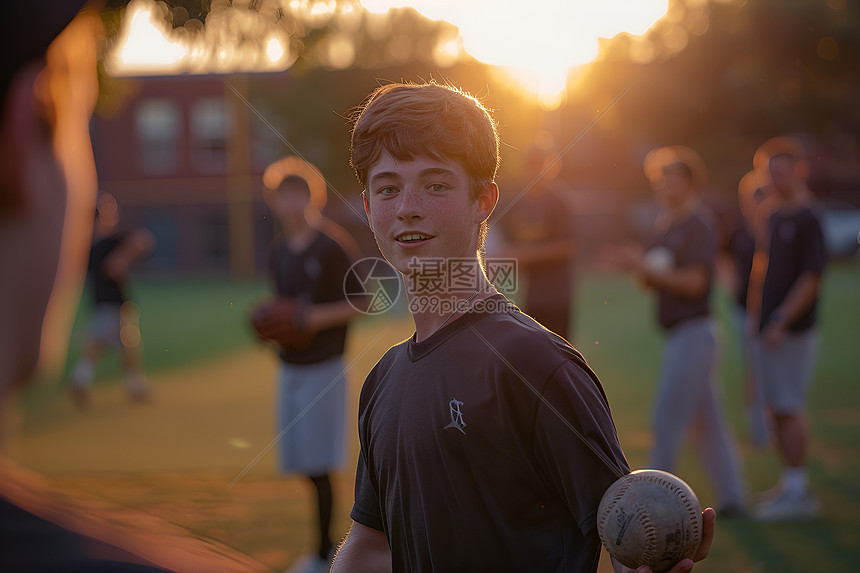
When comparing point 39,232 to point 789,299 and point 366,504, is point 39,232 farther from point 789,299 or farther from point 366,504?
point 789,299

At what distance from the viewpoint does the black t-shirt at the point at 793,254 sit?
5410 millimetres

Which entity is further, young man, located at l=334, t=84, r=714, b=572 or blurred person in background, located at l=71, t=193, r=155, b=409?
blurred person in background, located at l=71, t=193, r=155, b=409

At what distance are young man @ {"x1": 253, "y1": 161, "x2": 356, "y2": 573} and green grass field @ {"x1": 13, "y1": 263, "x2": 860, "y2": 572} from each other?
279mm

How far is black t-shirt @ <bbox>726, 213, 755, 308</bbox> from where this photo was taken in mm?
7418

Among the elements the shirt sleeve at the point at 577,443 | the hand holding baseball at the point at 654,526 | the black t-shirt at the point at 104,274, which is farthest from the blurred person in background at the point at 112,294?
the hand holding baseball at the point at 654,526

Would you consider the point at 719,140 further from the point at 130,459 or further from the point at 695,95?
the point at 130,459

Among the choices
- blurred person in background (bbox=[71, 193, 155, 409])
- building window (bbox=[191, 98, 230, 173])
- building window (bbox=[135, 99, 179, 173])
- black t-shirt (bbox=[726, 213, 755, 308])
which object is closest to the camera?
black t-shirt (bbox=[726, 213, 755, 308])

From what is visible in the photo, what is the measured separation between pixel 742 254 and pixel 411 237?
6632mm

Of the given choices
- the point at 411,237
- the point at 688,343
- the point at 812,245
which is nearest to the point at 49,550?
the point at 411,237

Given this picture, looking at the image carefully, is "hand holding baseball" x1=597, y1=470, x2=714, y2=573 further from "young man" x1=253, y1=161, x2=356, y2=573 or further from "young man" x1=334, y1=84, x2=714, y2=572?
"young man" x1=253, y1=161, x2=356, y2=573

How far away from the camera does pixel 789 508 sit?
193 inches

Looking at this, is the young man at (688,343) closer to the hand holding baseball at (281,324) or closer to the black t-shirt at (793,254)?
the black t-shirt at (793,254)

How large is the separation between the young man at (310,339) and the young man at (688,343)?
192 centimetres

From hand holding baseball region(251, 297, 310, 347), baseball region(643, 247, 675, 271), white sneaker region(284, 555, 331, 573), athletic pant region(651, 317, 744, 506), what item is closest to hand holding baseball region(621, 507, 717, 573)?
white sneaker region(284, 555, 331, 573)
